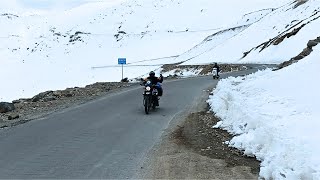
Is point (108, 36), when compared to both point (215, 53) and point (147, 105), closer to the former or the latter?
point (215, 53)

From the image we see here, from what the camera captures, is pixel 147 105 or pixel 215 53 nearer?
pixel 147 105

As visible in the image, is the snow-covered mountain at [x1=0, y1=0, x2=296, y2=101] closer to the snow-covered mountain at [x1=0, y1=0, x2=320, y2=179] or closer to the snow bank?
the snow-covered mountain at [x1=0, y1=0, x2=320, y2=179]

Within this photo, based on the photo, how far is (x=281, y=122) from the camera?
9914 mm

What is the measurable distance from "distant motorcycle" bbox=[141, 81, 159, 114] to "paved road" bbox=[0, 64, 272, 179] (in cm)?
35

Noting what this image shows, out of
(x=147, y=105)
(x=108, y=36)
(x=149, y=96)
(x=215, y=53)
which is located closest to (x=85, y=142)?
(x=147, y=105)

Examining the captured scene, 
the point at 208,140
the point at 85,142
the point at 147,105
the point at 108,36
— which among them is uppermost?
the point at 108,36

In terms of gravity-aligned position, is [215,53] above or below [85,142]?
above

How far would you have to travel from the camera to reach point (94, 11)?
127188 millimetres

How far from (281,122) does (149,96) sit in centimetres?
703

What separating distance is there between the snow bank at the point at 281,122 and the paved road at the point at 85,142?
2.09 metres

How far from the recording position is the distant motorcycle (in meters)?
16.1

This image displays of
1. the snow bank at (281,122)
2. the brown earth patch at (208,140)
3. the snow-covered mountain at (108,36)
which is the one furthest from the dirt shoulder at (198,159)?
the snow-covered mountain at (108,36)

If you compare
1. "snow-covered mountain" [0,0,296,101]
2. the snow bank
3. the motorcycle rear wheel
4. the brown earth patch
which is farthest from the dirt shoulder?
"snow-covered mountain" [0,0,296,101]

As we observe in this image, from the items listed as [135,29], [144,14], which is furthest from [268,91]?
[144,14]
